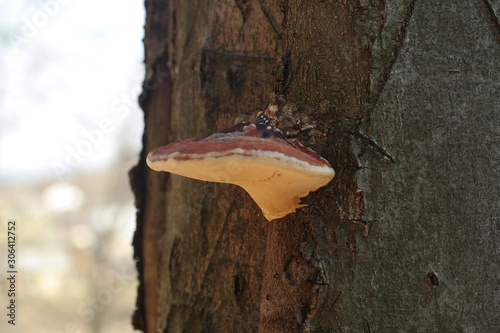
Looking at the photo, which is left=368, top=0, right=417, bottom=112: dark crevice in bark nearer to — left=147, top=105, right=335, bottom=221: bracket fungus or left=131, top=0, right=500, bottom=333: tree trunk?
left=131, top=0, right=500, bottom=333: tree trunk

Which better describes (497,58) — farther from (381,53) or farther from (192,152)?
(192,152)

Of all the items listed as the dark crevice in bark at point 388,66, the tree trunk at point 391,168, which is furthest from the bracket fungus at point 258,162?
the dark crevice in bark at point 388,66

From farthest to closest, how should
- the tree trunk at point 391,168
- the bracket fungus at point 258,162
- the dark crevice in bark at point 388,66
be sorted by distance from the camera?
the dark crevice in bark at point 388,66
the tree trunk at point 391,168
the bracket fungus at point 258,162

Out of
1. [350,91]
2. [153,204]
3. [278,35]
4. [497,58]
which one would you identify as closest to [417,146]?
[350,91]

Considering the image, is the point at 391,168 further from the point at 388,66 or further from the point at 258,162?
the point at 258,162

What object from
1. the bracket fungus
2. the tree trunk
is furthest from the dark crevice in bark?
the bracket fungus

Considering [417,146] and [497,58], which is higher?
[497,58]

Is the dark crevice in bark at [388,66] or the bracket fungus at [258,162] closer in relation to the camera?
the bracket fungus at [258,162]

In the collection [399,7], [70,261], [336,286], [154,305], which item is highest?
[399,7]

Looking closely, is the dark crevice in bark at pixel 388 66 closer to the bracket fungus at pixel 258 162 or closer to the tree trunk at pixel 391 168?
the tree trunk at pixel 391 168
